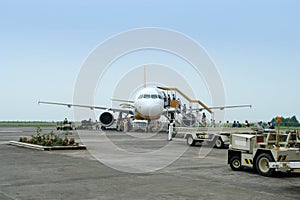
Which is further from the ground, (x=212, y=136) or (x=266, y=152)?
(x=212, y=136)

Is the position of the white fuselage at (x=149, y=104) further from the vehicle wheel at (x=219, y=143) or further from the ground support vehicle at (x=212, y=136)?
the vehicle wheel at (x=219, y=143)

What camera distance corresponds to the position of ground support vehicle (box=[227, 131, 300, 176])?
39.1ft

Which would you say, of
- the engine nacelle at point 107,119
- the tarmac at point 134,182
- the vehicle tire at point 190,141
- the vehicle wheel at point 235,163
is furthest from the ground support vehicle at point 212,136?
the engine nacelle at point 107,119

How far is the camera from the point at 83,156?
17.1 metres

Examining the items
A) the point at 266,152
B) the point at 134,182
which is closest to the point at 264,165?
the point at 266,152

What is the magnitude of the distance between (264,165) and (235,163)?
A: 4.53 feet

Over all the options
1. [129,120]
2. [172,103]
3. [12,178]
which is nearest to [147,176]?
[12,178]

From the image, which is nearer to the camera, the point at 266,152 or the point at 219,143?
the point at 266,152

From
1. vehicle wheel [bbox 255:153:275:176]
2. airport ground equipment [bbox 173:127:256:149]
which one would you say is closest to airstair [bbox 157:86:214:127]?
airport ground equipment [bbox 173:127:256:149]

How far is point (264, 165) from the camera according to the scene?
12578 millimetres

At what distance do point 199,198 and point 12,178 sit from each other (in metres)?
5.70

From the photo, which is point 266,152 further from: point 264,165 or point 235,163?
point 235,163

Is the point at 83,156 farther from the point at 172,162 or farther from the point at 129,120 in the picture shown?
the point at 129,120

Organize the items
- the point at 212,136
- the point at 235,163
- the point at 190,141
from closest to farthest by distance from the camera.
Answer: the point at 235,163
the point at 212,136
the point at 190,141
